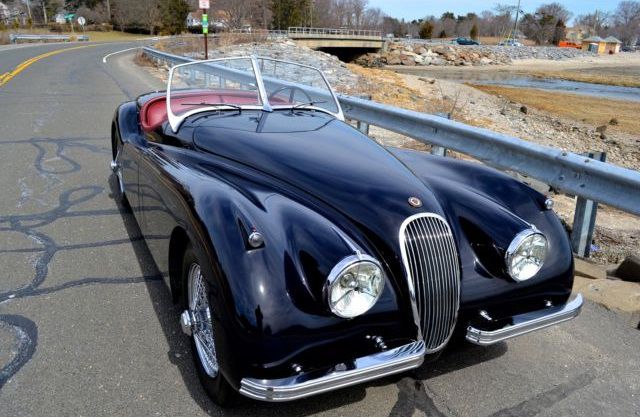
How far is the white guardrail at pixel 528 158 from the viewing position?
3.76 metres

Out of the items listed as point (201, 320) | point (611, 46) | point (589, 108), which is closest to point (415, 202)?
point (201, 320)

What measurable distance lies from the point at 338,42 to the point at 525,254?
71081 millimetres

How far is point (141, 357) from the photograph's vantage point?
295 centimetres

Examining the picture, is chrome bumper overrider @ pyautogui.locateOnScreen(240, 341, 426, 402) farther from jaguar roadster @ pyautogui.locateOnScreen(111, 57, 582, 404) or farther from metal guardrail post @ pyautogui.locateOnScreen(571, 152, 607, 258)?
metal guardrail post @ pyautogui.locateOnScreen(571, 152, 607, 258)

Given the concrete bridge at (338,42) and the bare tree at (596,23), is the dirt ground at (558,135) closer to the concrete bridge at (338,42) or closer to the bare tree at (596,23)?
the concrete bridge at (338,42)

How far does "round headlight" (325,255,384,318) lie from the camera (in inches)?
89.2

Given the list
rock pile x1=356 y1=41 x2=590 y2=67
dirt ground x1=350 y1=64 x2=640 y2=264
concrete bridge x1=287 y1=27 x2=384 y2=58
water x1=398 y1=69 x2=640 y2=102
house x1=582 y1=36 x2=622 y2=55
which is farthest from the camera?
house x1=582 y1=36 x2=622 y2=55

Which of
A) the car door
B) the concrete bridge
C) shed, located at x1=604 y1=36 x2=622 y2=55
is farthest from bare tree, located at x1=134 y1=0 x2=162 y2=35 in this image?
shed, located at x1=604 y1=36 x2=622 y2=55

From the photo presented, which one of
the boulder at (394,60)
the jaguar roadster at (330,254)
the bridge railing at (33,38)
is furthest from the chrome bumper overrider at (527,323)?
the boulder at (394,60)

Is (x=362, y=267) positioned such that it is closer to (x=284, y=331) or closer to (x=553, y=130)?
(x=284, y=331)

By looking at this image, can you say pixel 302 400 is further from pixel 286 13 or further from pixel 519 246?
pixel 286 13

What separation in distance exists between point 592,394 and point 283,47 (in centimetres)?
4774

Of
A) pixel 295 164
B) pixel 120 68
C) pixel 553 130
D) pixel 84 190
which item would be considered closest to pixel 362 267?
pixel 295 164

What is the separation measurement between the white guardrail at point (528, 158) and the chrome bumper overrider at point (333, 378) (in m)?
2.32
